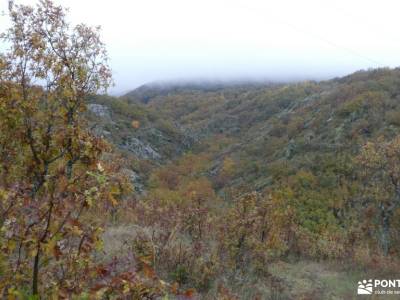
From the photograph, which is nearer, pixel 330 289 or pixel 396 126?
pixel 330 289

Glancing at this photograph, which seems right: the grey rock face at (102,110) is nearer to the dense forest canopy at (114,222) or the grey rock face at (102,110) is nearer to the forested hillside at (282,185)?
the forested hillside at (282,185)

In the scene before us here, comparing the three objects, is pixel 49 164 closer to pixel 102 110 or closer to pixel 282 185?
pixel 282 185

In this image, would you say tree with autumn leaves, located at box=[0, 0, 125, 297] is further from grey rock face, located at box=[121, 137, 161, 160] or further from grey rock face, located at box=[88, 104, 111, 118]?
grey rock face, located at box=[88, 104, 111, 118]

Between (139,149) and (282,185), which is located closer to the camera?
(282,185)

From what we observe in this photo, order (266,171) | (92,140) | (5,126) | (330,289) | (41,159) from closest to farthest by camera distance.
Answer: (92,140)
(41,159)
(5,126)
(330,289)
(266,171)

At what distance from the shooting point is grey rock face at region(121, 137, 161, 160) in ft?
188

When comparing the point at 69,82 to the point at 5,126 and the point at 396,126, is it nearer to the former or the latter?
the point at 5,126

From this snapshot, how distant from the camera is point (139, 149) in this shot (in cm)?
5925

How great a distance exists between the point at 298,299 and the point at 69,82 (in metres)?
4.74

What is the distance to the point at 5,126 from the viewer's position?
4.68 meters

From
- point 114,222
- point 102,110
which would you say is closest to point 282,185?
point 114,222

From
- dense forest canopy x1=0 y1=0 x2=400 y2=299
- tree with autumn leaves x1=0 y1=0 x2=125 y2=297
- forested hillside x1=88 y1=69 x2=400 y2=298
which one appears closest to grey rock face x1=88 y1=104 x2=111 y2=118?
forested hillside x1=88 y1=69 x2=400 y2=298

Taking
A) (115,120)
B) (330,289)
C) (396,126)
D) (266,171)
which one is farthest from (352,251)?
(115,120)

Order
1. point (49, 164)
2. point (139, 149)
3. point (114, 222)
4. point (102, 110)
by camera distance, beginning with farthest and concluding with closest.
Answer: point (102, 110), point (139, 149), point (114, 222), point (49, 164)
